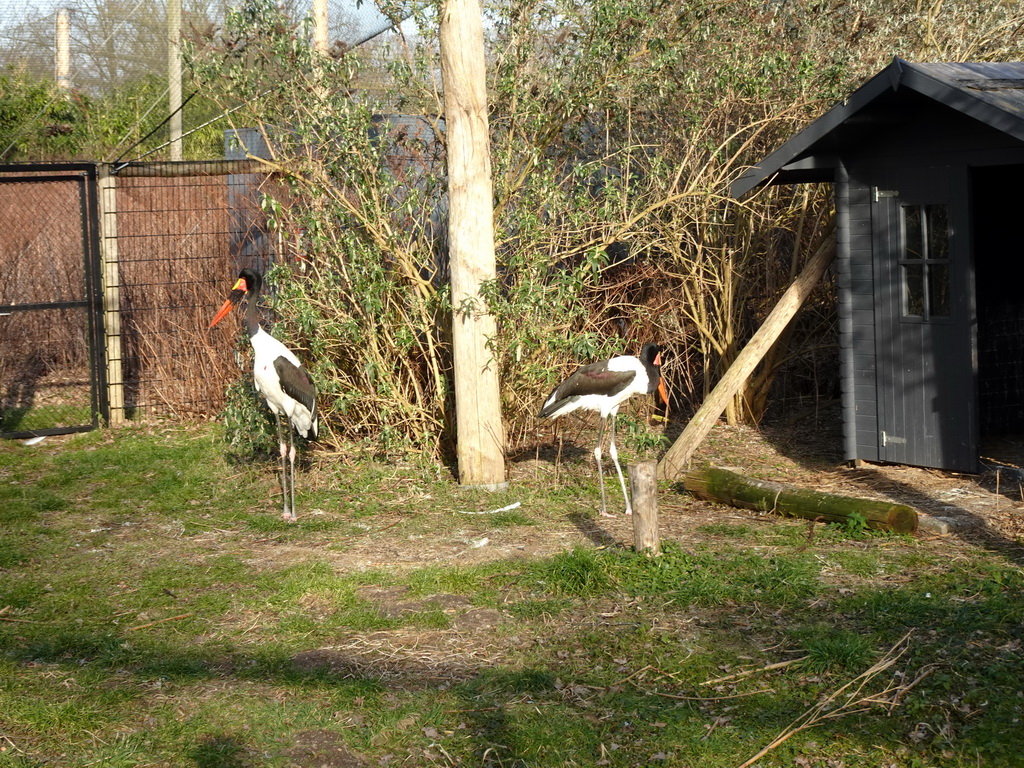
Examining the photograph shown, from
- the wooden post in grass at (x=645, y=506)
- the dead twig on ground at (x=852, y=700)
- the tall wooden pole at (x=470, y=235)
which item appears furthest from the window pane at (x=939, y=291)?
the dead twig on ground at (x=852, y=700)

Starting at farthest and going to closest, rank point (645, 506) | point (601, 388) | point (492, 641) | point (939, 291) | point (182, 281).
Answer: point (182, 281) < point (601, 388) < point (939, 291) < point (645, 506) < point (492, 641)

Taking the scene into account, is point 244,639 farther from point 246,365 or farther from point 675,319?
point 675,319

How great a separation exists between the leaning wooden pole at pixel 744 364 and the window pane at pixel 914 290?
0.72 meters

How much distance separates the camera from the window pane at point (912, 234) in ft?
31.2

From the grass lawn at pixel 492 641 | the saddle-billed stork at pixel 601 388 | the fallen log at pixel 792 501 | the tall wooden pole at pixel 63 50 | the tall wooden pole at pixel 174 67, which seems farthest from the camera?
the tall wooden pole at pixel 63 50

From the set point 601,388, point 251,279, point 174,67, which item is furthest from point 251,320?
point 174,67

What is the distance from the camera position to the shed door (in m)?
9.19

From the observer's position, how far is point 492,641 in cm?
632

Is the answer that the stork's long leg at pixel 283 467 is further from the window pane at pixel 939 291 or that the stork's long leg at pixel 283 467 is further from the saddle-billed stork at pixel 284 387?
the window pane at pixel 939 291

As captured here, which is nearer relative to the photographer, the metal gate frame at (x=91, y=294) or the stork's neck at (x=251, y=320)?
the stork's neck at (x=251, y=320)

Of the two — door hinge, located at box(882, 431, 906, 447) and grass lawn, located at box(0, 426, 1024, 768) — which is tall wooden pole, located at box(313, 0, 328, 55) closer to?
grass lawn, located at box(0, 426, 1024, 768)

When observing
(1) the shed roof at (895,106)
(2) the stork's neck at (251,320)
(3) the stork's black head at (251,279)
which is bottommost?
(2) the stork's neck at (251,320)

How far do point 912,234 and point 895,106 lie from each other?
1.07m

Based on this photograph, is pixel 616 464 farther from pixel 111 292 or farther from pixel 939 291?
pixel 111 292
